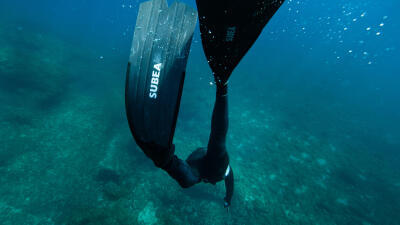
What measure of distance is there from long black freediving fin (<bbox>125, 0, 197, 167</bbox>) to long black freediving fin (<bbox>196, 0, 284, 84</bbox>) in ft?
1.52

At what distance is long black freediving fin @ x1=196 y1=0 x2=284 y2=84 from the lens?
146 centimetres

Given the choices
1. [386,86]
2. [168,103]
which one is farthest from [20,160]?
[386,86]

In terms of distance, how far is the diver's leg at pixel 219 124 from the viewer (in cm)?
243

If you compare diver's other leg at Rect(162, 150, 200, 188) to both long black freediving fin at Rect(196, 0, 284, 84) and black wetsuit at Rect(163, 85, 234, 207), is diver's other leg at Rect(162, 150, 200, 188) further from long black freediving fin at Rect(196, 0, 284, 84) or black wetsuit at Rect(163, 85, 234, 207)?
long black freediving fin at Rect(196, 0, 284, 84)

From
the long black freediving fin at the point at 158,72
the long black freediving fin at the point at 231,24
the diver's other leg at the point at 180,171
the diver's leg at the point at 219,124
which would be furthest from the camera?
the diver's leg at the point at 219,124

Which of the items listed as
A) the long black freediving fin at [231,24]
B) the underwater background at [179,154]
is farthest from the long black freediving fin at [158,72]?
the underwater background at [179,154]

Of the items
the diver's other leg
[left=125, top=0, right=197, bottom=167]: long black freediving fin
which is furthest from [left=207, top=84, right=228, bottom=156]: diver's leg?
[left=125, top=0, right=197, bottom=167]: long black freediving fin

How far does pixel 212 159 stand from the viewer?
10.0 feet

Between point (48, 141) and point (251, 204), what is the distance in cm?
713

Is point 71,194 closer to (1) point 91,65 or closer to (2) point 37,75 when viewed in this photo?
(2) point 37,75

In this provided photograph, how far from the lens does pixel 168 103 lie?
1.97 metres

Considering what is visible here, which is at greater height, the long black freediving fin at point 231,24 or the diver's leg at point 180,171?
the long black freediving fin at point 231,24

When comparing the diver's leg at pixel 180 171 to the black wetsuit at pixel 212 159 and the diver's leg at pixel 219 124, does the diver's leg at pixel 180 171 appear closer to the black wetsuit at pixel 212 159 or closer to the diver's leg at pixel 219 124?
the black wetsuit at pixel 212 159

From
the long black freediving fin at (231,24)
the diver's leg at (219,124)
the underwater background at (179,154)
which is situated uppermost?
the long black freediving fin at (231,24)
